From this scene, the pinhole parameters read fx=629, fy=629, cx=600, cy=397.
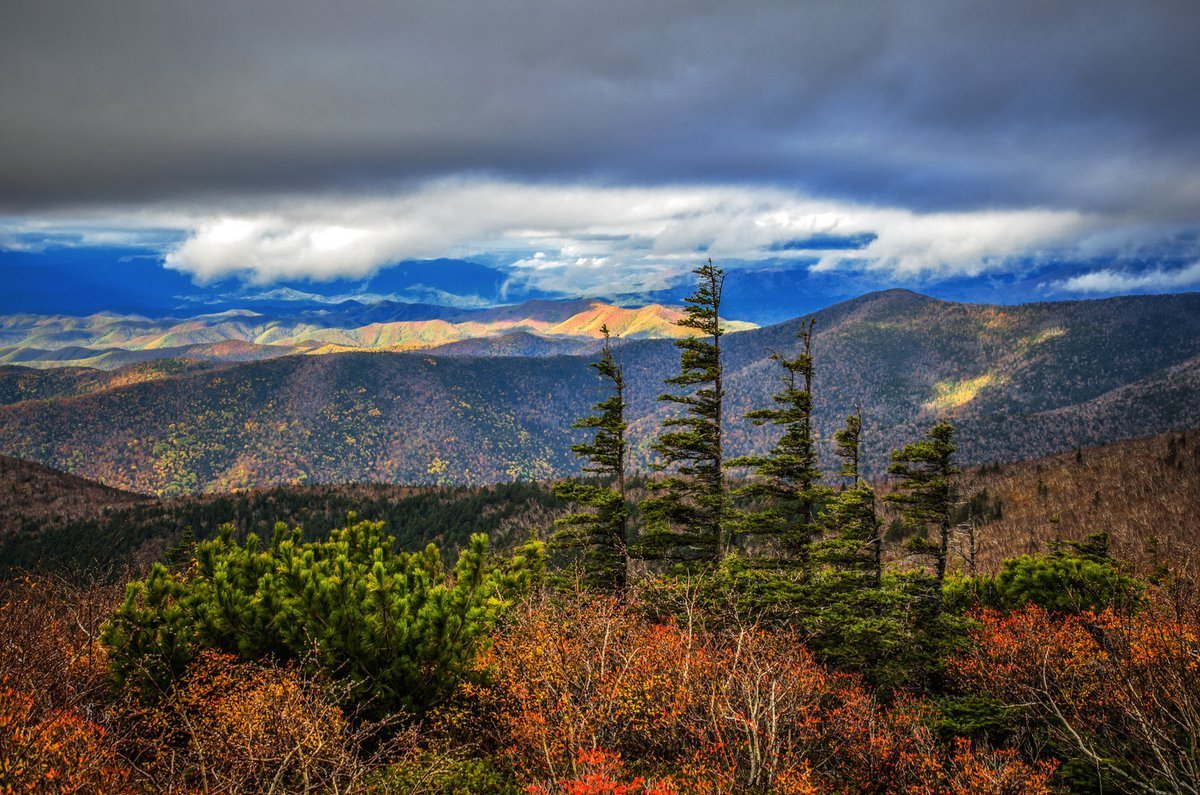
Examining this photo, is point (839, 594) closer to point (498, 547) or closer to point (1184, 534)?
point (1184, 534)

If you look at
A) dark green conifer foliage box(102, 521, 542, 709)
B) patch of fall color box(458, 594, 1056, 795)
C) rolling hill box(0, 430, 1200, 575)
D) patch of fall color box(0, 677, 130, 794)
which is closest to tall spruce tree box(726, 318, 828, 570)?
patch of fall color box(458, 594, 1056, 795)

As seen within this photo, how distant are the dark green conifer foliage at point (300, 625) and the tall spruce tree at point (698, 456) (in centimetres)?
1312

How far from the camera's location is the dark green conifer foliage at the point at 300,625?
613 inches

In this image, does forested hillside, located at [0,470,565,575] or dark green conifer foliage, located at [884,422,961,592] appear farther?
forested hillside, located at [0,470,565,575]

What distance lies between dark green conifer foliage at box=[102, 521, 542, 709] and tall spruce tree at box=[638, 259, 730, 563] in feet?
43.0

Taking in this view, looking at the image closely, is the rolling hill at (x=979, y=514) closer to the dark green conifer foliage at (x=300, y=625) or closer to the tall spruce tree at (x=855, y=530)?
the tall spruce tree at (x=855, y=530)

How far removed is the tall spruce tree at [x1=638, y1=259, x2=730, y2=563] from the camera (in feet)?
93.0

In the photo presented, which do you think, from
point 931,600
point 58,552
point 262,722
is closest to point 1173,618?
point 931,600

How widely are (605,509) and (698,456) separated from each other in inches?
201

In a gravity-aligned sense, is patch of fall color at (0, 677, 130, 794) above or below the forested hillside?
above

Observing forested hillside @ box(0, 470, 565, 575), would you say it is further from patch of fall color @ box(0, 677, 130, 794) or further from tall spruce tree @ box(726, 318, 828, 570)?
patch of fall color @ box(0, 677, 130, 794)

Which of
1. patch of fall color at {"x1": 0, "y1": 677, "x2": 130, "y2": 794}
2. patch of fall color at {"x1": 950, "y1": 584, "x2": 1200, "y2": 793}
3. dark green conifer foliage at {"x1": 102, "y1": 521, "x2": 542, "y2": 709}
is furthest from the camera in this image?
dark green conifer foliage at {"x1": 102, "y1": 521, "x2": 542, "y2": 709}

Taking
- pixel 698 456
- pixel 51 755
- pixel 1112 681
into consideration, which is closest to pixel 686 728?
pixel 1112 681

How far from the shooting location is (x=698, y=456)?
29.2 m
